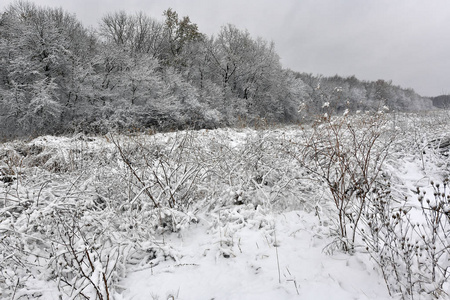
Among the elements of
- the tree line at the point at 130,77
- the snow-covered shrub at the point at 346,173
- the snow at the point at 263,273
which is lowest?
the snow at the point at 263,273

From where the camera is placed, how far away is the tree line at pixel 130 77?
47.4 ft

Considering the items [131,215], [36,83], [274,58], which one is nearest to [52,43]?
[36,83]

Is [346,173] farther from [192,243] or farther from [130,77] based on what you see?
[130,77]

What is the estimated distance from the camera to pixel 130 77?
17.4 metres

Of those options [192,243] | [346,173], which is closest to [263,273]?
[192,243]

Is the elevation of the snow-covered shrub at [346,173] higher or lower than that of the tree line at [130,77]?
lower

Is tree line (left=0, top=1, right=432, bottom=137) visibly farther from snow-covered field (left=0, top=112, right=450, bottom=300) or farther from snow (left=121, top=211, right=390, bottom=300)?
snow (left=121, top=211, right=390, bottom=300)

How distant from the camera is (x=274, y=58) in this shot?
27516 mm

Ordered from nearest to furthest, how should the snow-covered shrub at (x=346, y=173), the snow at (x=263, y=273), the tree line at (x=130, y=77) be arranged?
the snow at (x=263, y=273) < the snow-covered shrub at (x=346, y=173) < the tree line at (x=130, y=77)

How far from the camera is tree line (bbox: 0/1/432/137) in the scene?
47.4 feet

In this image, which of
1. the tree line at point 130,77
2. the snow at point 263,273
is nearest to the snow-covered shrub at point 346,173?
the snow at point 263,273

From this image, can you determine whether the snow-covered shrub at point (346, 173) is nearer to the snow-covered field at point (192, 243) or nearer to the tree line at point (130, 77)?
the snow-covered field at point (192, 243)

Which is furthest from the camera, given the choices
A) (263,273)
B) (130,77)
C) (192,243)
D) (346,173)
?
(130,77)

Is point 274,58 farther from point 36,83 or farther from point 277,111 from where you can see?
point 36,83
